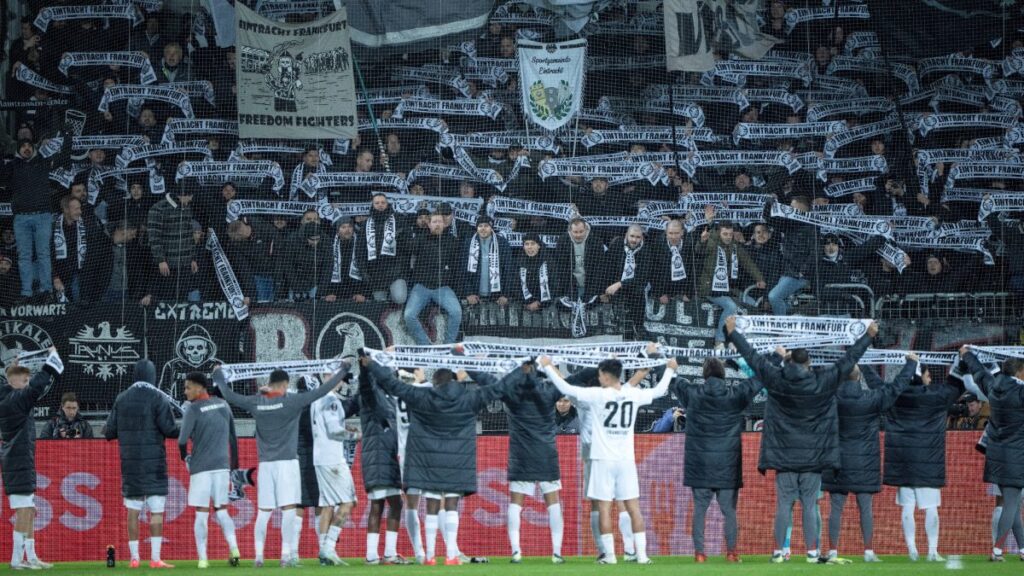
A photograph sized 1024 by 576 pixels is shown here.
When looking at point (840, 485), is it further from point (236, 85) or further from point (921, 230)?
point (236, 85)

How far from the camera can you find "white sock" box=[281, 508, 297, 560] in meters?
14.5

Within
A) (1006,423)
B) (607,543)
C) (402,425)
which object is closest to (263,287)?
(402,425)

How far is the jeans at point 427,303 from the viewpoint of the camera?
1998 centimetres

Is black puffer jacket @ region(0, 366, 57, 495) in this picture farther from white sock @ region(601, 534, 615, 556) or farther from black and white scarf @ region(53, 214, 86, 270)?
white sock @ region(601, 534, 615, 556)

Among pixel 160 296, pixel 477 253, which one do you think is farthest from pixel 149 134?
pixel 477 253

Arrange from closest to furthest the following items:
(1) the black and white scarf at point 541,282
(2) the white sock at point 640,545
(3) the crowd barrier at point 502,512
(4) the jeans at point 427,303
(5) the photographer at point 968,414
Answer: (2) the white sock at point 640,545 < (3) the crowd barrier at point 502,512 < (5) the photographer at point 968,414 < (4) the jeans at point 427,303 < (1) the black and white scarf at point 541,282

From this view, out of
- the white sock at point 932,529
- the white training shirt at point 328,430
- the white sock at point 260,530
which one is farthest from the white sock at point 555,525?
the white sock at point 932,529

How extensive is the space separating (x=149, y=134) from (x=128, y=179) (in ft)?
3.08

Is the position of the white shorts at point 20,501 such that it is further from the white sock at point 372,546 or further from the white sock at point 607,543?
the white sock at point 607,543

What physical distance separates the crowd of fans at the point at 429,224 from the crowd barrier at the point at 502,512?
11.7 ft

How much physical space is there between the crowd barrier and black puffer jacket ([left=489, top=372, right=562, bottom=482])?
2295 mm

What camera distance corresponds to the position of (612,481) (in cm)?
1425

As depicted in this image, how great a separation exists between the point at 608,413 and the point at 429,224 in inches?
282

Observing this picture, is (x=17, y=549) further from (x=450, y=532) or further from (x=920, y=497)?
(x=920, y=497)
